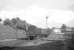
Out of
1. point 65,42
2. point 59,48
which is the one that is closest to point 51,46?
point 59,48

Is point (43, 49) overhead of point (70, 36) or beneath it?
beneath

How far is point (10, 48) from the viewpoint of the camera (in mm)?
5785

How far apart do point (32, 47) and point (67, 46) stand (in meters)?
1.81

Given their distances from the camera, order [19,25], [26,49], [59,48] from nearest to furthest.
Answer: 1. [26,49]
2. [59,48]
3. [19,25]

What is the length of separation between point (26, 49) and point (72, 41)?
7.64 feet

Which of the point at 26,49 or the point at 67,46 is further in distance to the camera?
the point at 67,46

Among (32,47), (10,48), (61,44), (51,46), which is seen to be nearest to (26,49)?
(32,47)

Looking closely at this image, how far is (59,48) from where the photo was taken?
606cm

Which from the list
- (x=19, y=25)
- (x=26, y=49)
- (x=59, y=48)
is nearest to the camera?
(x=26, y=49)

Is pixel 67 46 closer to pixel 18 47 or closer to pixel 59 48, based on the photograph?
pixel 59 48

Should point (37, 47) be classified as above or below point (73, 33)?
below

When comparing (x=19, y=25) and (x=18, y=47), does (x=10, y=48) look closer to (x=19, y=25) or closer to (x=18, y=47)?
(x=18, y=47)

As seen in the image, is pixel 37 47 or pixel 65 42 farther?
pixel 65 42

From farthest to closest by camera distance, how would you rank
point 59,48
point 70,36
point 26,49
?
point 70,36 < point 59,48 < point 26,49
